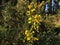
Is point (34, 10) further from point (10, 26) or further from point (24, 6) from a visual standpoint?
point (10, 26)

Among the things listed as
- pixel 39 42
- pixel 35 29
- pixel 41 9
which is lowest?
pixel 39 42

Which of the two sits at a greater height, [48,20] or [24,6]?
[24,6]

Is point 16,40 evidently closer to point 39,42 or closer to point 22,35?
point 22,35

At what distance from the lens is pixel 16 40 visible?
722 cm

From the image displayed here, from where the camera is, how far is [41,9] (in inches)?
287

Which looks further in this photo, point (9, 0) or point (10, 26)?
point (9, 0)

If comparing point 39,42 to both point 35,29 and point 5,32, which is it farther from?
point 5,32

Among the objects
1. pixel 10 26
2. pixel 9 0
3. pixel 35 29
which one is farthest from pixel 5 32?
pixel 9 0

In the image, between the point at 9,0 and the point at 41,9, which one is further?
the point at 9,0

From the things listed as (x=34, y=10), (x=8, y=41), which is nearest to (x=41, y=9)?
(x=34, y=10)

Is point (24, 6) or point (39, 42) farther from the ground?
point (24, 6)

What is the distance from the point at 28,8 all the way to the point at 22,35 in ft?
2.67

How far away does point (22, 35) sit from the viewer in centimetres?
718

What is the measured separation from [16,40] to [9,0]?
1.74 metres
